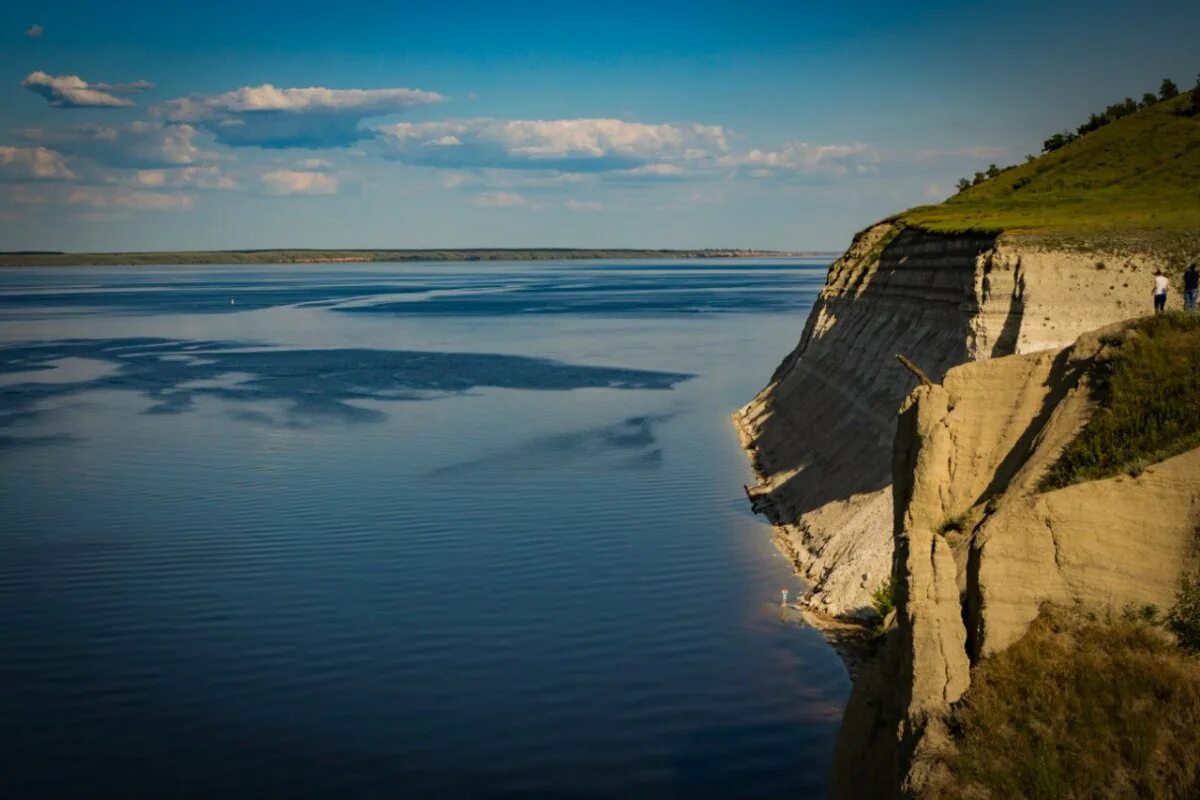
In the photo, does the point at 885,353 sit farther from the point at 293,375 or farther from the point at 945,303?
the point at 293,375

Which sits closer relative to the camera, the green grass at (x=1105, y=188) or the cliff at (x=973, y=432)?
the cliff at (x=973, y=432)

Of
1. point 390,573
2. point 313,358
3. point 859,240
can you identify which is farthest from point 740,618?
point 313,358

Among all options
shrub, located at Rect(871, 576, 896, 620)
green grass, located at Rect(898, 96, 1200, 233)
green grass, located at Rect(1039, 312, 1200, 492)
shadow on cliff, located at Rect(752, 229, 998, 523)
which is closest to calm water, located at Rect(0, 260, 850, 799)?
shrub, located at Rect(871, 576, 896, 620)

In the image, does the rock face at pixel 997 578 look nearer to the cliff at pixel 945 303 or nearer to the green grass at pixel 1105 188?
Answer: the cliff at pixel 945 303

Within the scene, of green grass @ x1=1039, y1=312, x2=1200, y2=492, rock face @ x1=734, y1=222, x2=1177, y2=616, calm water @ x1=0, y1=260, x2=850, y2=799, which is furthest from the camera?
rock face @ x1=734, y1=222, x2=1177, y2=616

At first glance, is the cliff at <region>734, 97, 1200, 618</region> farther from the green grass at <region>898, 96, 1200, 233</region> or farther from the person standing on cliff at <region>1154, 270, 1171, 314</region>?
the person standing on cliff at <region>1154, 270, 1171, 314</region>

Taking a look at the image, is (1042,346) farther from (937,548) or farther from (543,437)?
(543,437)

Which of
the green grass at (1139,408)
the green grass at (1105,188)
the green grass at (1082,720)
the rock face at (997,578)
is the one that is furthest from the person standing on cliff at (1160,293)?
the green grass at (1082,720)
